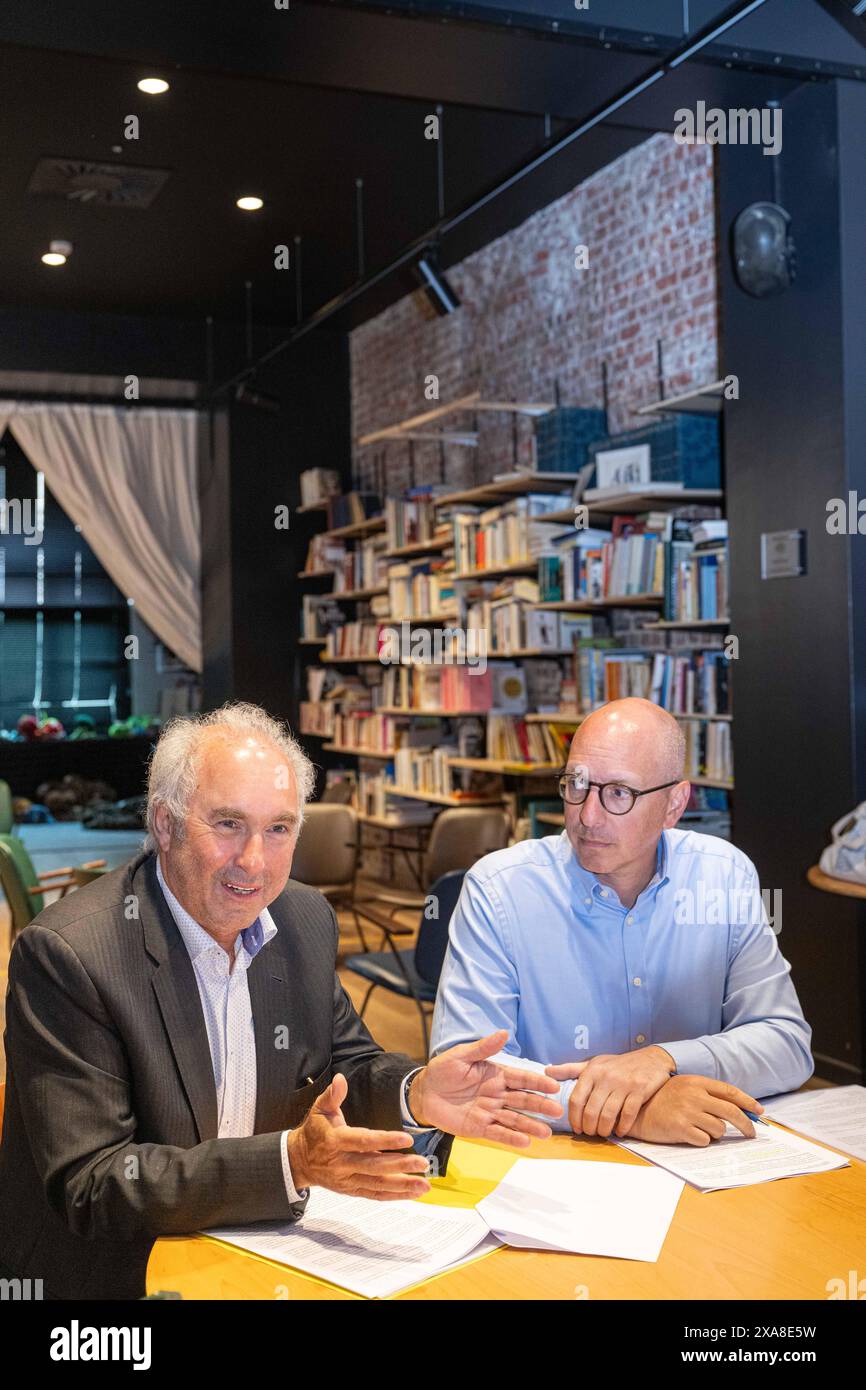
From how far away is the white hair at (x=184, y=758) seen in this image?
6.17ft

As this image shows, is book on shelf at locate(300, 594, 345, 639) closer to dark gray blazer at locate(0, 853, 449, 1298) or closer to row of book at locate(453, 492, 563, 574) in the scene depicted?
row of book at locate(453, 492, 563, 574)

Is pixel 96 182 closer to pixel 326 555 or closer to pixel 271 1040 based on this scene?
pixel 326 555

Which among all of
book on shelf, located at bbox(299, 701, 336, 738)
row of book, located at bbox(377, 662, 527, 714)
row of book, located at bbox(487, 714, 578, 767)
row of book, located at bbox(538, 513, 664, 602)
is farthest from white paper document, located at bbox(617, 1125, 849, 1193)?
book on shelf, located at bbox(299, 701, 336, 738)

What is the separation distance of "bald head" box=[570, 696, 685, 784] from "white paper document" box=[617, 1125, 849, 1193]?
665mm

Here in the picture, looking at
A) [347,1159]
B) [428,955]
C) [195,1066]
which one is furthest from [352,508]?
[347,1159]

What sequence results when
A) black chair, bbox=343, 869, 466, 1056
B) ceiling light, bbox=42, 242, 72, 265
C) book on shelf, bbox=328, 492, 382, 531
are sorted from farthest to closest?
book on shelf, bbox=328, 492, 382, 531
ceiling light, bbox=42, 242, 72, 265
black chair, bbox=343, 869, 466, 1056

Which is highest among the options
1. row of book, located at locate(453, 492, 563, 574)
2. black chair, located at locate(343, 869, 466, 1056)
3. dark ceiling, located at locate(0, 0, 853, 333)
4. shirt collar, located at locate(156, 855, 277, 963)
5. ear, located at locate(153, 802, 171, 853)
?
dark ceiling, located at locate(0, 0, 853, 333)

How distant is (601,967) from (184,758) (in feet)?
2.82

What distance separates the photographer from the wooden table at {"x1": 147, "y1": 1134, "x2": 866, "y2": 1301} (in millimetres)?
1415

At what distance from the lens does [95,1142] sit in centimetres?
164

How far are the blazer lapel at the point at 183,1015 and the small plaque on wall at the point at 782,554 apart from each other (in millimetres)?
3540

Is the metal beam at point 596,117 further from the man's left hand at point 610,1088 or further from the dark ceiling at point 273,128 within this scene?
the man's left hand at point 610,1088

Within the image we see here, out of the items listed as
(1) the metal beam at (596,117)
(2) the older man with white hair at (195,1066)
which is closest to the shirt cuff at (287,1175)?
(2) the older man with white hair at (195,1066)
